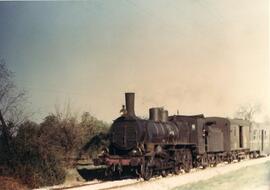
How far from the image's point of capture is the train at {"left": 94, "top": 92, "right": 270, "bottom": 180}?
1173 cm

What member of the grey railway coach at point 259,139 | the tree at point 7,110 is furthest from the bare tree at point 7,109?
the grey railway coach at point 259,139

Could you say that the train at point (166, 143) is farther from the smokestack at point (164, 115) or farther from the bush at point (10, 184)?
the bush at point (10, 184)

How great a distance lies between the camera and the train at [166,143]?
38.5ft

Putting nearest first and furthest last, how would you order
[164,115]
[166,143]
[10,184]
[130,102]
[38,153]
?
[10,184]
[38,153]
[130,102]
[166,143]
[164,115]

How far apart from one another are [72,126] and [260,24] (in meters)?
5.89

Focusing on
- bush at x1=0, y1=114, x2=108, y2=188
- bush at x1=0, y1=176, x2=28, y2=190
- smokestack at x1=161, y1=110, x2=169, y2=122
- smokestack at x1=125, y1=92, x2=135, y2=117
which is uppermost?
smokestack at x1=125, y1=92, x2=135, y2=117

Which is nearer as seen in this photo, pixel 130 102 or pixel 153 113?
pixel 130 102

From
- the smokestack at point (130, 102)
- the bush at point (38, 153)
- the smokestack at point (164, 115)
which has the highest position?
the smokestack at point (130, 102)

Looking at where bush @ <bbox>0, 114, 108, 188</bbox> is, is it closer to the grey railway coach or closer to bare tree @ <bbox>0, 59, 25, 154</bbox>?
bare tree @ <bbox>0, 59, 25, 154</bbox>

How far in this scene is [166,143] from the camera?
12.8 m

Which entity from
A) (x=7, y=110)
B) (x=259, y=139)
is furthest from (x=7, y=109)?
(x=259, y=139)

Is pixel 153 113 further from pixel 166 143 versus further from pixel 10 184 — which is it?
pixel 10 184

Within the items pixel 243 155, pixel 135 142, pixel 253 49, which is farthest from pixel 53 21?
pixel 243 155

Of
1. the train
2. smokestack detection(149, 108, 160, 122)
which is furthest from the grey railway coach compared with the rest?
smokestack detection(149, 108, 160, 122)
